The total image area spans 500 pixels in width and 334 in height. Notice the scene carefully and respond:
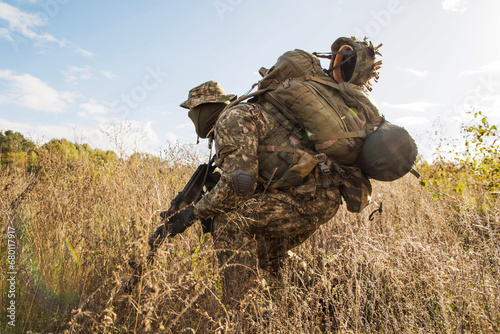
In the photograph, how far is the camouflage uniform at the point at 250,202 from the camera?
8.74ft

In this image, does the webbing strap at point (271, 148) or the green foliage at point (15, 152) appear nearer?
the webbing strap at point (271, 148)

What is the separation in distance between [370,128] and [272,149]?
863mm

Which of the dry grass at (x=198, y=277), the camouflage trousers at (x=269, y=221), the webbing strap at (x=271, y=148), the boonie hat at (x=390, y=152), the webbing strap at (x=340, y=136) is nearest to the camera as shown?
the dry grass at (x=198, y=277)

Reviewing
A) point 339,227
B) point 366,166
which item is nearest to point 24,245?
point 366,166

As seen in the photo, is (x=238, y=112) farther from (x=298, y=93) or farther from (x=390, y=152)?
(x=390, y=152)

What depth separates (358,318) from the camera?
210 centimetres

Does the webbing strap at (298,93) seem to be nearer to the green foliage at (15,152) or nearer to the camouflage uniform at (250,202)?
the camouflage uniform at (250,202)

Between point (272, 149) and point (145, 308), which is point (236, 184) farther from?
point (145, 308)

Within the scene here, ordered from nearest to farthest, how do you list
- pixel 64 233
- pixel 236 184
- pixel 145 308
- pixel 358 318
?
pixel 145 308
pixel 358 318
pixel 236 184
pixel 64 233

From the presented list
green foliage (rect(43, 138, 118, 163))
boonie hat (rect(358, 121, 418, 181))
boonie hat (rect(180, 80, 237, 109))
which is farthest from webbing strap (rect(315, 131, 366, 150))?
green foliage (rect(43, 138, 118, 163))

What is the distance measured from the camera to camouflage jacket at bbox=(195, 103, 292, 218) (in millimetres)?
2654

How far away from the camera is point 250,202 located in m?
2.57

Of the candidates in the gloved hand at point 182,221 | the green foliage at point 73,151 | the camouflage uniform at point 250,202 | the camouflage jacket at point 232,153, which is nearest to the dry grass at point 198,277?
the gloved hand at point 182,221

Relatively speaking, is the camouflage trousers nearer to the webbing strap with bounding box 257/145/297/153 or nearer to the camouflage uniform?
the camouflage uniform
